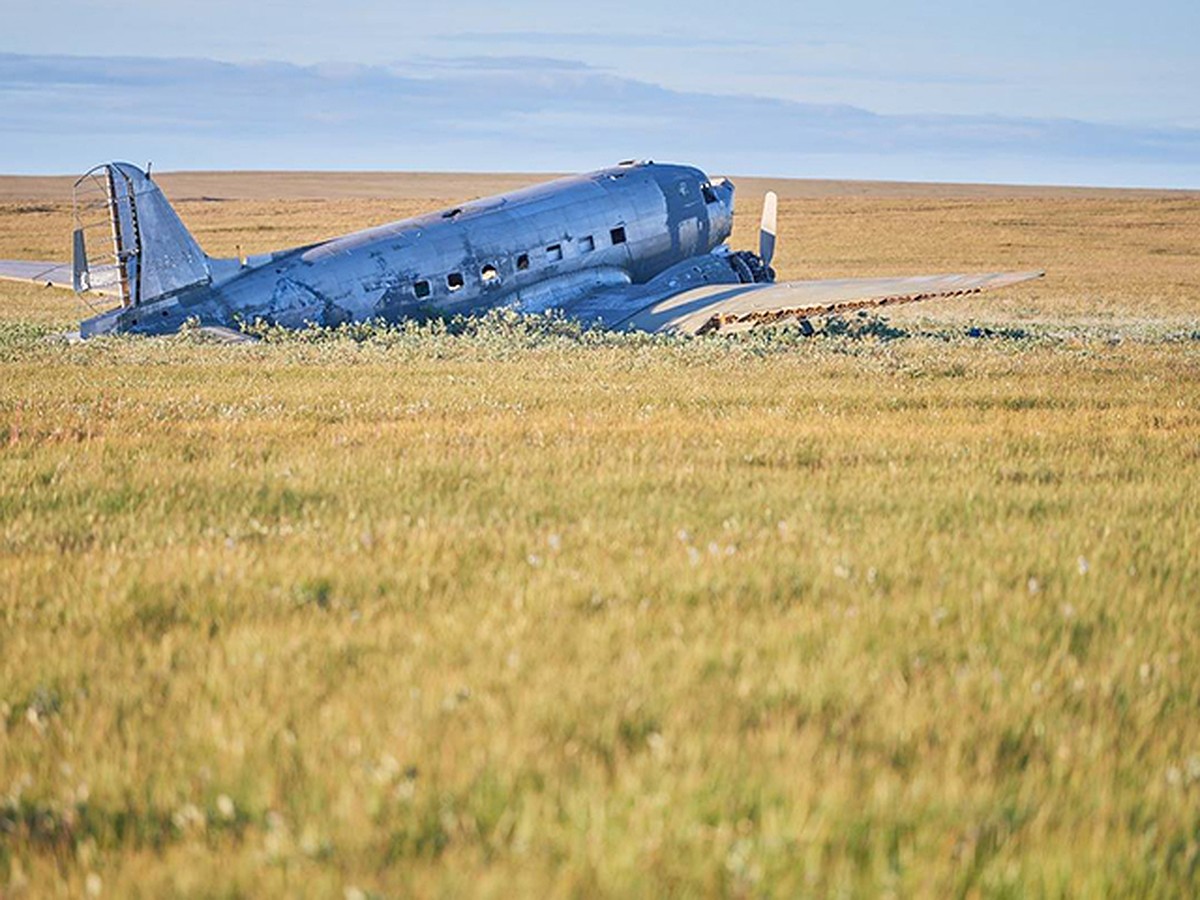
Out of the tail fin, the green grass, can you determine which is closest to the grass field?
the green grass

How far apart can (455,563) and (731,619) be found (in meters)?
1.89

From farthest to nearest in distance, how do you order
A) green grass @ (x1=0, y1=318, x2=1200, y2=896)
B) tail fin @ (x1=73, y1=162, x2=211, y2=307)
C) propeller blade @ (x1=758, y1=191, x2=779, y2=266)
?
propeller blade @ (x1=758, y1=191, x2=779, y2=266)
tail fin @ (x1=73, y1=162, x2=211, y2=307)
green grass @ (x1=0, y1=318, x2=1200, y2=896)

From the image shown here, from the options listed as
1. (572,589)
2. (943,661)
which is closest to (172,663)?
(572,589)

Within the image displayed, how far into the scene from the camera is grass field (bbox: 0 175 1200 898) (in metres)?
4.03

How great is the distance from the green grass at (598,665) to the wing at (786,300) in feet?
43.5

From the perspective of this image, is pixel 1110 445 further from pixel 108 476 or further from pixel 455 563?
pixel 108 476

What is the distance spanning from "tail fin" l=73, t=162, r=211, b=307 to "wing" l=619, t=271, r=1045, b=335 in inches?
365

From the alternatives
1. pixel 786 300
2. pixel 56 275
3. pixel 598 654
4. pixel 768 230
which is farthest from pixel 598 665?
pixel 768 230

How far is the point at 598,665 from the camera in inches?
221

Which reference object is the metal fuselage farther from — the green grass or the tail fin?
the green grass

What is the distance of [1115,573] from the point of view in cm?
748

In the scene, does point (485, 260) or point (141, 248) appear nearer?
point (141, 248)

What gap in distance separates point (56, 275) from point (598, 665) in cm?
2757

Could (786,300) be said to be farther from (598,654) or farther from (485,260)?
(598,654)
